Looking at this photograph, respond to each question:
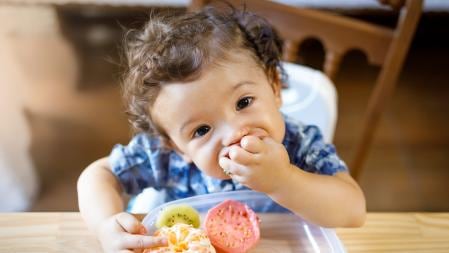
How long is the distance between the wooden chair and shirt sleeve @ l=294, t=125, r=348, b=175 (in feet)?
0.73

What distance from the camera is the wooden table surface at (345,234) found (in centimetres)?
67

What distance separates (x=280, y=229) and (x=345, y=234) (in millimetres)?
87

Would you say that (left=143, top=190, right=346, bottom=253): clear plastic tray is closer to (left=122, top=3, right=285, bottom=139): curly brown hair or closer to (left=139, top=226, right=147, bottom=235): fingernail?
(left=139, top=226, right=147, bottom=235): fingernail

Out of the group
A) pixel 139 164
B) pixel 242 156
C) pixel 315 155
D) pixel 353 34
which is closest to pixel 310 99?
pixel 353 34

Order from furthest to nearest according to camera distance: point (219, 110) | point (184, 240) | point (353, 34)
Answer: point (353, 34) < point (219, 110) < point (184, 240)

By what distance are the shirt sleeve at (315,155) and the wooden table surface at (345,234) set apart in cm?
12

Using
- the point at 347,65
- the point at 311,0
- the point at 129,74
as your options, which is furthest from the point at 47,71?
the point at 129,74

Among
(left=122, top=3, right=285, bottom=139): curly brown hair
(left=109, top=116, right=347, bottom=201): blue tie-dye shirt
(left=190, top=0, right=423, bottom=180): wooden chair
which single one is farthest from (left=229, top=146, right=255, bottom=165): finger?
(left=190, top=0, right=423, bottom=180): wooden chair

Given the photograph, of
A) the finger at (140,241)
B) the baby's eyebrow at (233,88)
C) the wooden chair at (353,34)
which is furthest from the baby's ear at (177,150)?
the wooden chair at (353,34)

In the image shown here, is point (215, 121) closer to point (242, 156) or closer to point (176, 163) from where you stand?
point (242, 156)

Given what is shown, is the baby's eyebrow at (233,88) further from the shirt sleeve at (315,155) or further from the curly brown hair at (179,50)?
the shirt sleeve at (315,155)

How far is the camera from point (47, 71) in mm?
2271

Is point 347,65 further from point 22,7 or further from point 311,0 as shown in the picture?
point 22,7

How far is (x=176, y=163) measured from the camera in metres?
0.90
